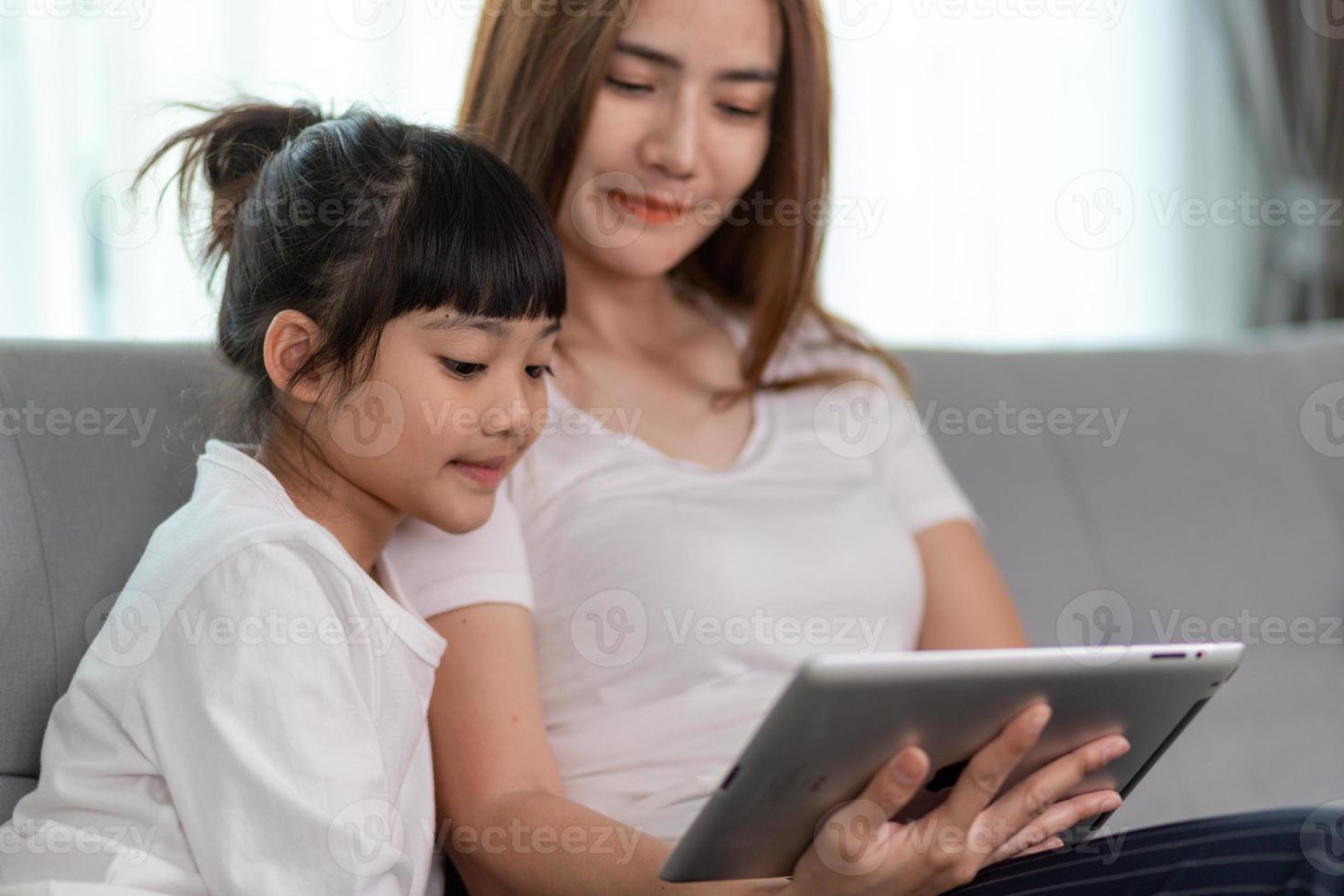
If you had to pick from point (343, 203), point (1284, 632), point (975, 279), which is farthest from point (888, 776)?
point (975, 279)

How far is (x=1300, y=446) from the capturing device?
1854 millimetres

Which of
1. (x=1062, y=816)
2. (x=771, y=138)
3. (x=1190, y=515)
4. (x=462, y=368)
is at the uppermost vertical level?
(x=771, y=138)

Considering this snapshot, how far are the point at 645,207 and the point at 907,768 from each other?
67 centimetres

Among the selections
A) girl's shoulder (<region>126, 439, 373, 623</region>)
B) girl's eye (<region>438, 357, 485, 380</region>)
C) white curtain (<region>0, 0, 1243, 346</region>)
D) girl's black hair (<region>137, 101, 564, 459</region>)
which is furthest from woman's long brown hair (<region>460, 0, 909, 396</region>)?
white curtain (<region>0, 0, 1243, 346</region>)

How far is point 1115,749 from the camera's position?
94 centimetres

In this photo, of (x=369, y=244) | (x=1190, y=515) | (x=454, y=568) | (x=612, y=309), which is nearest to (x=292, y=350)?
(x=369, y=244)

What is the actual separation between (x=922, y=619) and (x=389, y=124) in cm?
73

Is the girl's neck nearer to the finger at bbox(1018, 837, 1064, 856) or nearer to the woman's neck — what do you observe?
the woman's neck

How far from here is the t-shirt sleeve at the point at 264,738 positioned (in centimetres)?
91

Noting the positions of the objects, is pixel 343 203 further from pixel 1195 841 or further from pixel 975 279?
pixel 975 279

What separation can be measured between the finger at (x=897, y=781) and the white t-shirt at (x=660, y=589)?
0.96 feet

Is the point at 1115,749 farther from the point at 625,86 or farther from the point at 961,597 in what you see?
the point at 625,86

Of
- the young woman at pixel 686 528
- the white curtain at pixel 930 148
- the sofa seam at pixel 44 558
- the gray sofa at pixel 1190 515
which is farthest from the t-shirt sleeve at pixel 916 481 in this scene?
the white curtain at pixel 930 148

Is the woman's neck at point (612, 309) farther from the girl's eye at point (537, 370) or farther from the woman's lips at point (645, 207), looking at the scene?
the girl's eye at point (537, 370)
